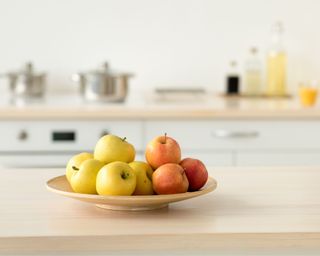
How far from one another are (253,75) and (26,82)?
1.11 m

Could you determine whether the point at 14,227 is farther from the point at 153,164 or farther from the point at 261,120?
the point at 261,120

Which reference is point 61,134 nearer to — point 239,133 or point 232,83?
point 239,133

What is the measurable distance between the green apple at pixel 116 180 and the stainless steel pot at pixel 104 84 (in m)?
1.92

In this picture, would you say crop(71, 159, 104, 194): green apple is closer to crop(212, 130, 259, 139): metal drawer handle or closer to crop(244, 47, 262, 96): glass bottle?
crop(212, 130, 259, 139): metal drawer handle

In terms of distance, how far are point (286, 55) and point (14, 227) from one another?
2.75m

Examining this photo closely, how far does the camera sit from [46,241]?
148 centimetres

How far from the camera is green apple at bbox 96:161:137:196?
5.43ft

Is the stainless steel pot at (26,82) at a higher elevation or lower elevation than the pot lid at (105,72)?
lower

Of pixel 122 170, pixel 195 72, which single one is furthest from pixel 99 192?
pixel 195 72

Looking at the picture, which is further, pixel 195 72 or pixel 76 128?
pixel 195 72

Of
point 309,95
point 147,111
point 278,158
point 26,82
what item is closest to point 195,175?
point 147,111

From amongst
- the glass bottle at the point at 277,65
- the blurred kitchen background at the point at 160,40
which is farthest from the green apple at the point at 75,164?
the glass bottle at the point at 277,65

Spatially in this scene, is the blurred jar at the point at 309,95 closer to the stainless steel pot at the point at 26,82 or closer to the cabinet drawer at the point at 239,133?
the cabinet drawer at the point at 239,133

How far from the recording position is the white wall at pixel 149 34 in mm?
4035
